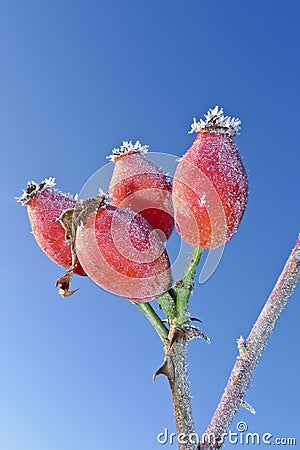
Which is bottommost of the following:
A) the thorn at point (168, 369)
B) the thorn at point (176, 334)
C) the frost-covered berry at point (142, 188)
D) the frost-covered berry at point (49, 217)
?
the thorn at point (168, 369)

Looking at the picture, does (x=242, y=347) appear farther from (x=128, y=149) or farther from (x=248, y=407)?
(x=128, y=149)

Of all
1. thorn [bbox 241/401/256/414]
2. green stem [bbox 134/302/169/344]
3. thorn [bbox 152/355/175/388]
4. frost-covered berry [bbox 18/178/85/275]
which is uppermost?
frost-covered berry [bbox 18/178/85/275]

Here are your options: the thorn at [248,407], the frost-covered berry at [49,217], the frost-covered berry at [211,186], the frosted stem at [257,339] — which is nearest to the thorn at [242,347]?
the frosted stem at [257,339]

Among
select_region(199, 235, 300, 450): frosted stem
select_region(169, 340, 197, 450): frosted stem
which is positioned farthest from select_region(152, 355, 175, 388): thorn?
select_region(199, 235, 300, 450): frosted stem

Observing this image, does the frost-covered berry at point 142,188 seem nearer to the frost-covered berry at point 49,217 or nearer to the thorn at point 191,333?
the frost-covered berry at point 49,217

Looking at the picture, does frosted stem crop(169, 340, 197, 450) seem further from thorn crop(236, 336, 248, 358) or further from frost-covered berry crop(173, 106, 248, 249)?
frost-covered berry crop(173, 106, 248, 249)

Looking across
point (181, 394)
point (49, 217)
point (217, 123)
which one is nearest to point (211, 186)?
point (217, 123)

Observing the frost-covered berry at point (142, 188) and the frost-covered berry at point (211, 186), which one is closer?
the frost-covered berry at point (211, 186)

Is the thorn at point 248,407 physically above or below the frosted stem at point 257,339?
below
